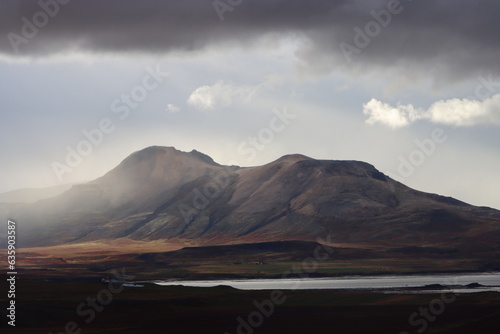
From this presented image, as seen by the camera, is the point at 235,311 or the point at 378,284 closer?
the point at 235,311

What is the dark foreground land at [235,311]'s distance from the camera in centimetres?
8144

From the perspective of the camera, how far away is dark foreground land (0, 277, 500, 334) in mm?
81438

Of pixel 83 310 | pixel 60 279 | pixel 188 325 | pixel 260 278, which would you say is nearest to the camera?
pixel 188 325

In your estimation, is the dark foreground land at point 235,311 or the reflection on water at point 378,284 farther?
the reflection on water at point 378,284

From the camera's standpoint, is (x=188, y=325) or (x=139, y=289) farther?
(x=139, y=289)

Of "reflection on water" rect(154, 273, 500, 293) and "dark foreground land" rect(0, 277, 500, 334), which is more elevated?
"reflection on water" rect(154, 273, 500, 293)

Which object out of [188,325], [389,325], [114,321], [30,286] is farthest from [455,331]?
[30,286]

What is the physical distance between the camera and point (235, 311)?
9844 cm

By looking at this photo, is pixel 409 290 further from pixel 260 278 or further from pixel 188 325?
pixel 260 278

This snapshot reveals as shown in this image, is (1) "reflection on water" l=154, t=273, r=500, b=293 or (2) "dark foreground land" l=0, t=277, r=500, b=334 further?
(1) "reflection on water" l=154, t=273, r=500, b=293

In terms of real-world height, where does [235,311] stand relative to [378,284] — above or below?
below

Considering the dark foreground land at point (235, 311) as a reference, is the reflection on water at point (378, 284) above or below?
above

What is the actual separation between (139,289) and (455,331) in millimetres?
60595

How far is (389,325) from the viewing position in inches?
3238
